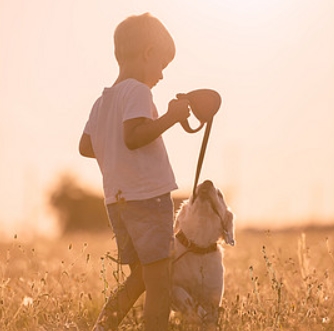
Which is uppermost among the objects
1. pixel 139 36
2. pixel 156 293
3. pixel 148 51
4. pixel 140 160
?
pixel 139 36

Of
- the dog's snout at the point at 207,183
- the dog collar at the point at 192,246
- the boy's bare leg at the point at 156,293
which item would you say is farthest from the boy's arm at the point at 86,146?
the dog's snout at the point at 207,183

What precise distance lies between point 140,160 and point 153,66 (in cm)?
65

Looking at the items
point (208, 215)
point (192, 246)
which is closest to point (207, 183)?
point (208, 215)

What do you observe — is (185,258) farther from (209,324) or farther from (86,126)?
(86,126)

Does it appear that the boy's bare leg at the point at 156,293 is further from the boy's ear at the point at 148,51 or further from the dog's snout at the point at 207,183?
the dog's snout at the point at 207,183

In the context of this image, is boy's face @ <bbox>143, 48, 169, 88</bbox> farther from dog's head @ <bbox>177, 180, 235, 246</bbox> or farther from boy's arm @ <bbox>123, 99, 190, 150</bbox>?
dog's head @ <bbox>177, 180, 235, 246</bbox>

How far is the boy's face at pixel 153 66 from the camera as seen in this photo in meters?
5.59

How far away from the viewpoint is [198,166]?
579 centimetres

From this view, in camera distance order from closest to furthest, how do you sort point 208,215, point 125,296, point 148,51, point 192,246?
point 148,51 → point 125,296 → point 192,246 → point 208,215

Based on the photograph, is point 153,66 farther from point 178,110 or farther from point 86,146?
point 86,146

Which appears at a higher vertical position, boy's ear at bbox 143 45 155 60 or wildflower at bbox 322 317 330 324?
boy's ear at bbox 143 45 155 60

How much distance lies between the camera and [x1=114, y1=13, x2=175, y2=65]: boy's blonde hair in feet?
18.1

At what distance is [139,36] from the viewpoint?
18.1 ft

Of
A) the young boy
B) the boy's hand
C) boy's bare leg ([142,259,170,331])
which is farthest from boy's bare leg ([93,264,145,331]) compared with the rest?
the boy's hand
